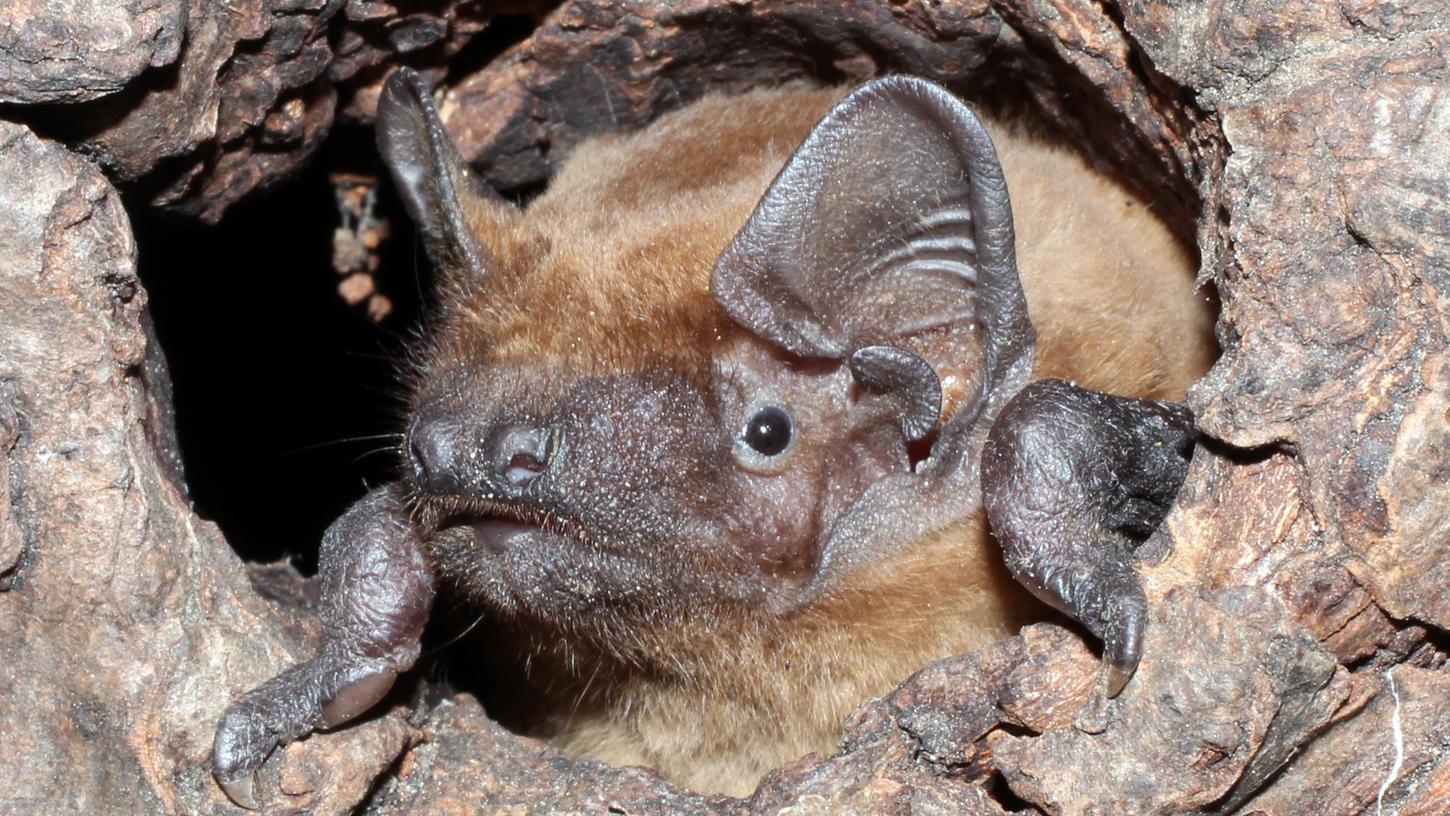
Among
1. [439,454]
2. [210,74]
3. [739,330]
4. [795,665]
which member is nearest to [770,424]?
[739,330]

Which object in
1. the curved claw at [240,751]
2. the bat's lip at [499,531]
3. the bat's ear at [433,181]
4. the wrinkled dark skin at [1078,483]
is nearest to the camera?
the wrinkled dark skin at [1078,483]

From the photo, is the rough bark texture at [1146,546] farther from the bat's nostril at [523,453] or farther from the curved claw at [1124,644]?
the bat's nostril at [523,453]

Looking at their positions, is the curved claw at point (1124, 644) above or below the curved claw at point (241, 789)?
above

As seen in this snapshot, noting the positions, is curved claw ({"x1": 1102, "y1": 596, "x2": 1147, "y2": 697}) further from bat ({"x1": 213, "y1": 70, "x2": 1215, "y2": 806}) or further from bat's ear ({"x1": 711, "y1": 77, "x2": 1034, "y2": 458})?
bat's ear ({"x1": 711, "y1": 77, "x2": 1034, "y2": 458})

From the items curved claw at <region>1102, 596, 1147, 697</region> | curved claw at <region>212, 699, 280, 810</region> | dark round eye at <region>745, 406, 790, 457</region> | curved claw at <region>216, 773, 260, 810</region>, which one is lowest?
curved claw at <region>216, 773, 260, 810</region>

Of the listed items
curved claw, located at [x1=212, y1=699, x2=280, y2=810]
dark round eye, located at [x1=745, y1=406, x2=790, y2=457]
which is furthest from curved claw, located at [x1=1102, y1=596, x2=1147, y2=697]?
curved claw, located at [x1=212, y1=699, x2=280, y2=810]

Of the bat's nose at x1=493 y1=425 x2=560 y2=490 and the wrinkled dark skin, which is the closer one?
the wrinkled dark skin

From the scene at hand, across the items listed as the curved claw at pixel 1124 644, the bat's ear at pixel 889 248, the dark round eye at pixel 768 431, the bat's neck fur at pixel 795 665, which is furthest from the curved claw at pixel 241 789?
the curved claw at pixel 1124 644

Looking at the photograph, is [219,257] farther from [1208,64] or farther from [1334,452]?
[1334,452]
